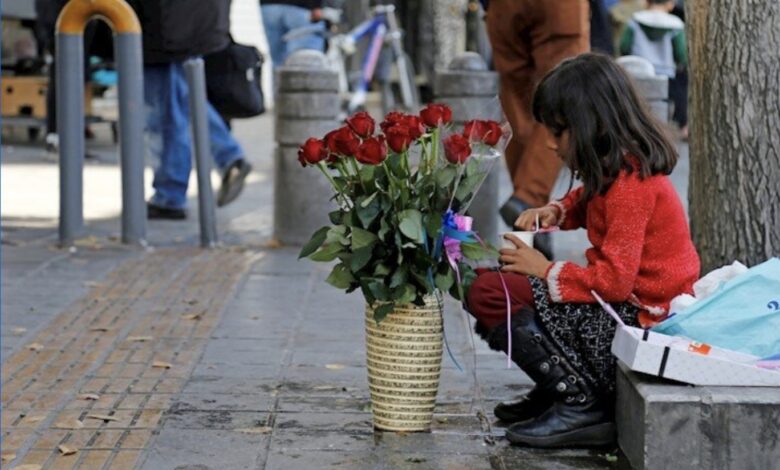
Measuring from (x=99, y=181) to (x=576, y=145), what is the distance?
7.84m

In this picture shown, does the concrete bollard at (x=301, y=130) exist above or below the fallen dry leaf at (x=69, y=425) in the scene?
above

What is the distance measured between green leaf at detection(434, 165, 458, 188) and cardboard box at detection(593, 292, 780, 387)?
2.36ft

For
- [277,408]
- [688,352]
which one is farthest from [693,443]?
[277,408]

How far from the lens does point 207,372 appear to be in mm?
5668

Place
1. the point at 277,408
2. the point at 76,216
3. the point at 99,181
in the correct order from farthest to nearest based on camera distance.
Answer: the point at 99,181
the point at 76,216
the point at 277,408

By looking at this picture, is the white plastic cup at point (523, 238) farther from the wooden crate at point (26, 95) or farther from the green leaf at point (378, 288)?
the wooden crate at point (26, 95)

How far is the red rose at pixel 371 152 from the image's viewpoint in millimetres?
4461

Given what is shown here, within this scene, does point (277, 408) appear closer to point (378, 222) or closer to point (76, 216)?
point (378, 222)

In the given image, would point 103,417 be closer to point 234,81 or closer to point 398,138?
point 398,138

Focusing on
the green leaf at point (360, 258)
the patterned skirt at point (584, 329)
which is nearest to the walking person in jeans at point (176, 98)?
the green leaf at point (360, 258)

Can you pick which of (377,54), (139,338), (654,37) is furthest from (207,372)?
(377,54)

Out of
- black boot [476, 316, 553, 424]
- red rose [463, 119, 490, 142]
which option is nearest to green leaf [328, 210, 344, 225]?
red rose [463, 119, 490, 142]

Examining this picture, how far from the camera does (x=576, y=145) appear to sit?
464 cm

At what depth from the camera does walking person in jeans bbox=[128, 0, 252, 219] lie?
29.6ft
